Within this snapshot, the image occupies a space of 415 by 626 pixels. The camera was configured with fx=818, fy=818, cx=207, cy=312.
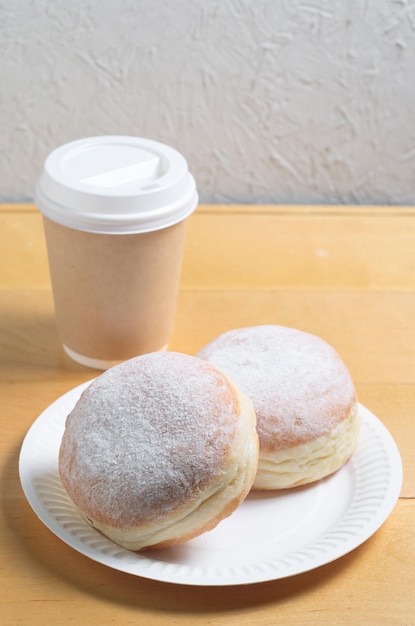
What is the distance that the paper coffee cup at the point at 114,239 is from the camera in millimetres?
833

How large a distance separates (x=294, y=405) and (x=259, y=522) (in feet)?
0.35

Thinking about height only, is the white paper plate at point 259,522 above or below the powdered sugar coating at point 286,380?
below

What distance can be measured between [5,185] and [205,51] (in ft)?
1.38

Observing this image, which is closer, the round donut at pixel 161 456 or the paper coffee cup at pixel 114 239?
the round donut at pixel 161 456

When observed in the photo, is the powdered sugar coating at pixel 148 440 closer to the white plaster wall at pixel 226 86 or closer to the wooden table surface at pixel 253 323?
the wooden table surface at pixel 253 323

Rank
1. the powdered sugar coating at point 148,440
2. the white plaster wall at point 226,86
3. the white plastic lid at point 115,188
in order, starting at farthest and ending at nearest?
1. the white plaster wall at point 226,86
2. the white plastic lid at point 115,188
3. the powdered sugar coating at point 148,440

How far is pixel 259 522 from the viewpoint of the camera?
0.70 metres

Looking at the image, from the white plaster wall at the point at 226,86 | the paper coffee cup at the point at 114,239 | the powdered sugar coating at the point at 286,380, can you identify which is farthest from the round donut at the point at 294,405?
the white plaster wall at the point at 226,86

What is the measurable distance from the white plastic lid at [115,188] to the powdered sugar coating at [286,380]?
152 millimetres

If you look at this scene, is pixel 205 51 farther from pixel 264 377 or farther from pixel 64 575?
pixel 64 575

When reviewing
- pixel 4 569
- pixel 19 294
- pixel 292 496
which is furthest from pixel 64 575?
pixel 19 294

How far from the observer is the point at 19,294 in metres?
1.06

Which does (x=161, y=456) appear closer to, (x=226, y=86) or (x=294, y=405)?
(x=294, y=405)

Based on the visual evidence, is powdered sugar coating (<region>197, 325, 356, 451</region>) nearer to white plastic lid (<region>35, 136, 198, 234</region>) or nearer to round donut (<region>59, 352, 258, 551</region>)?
round donut (<region>59, 352, 258, 551</region>)
